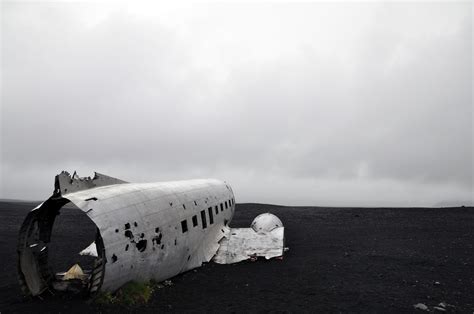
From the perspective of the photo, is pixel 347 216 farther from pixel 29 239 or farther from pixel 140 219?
pixel 29 239

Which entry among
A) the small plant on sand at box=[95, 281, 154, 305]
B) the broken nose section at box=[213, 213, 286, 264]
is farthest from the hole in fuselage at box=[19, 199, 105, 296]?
the broken nose section at box=[213, 213, 286, 264]

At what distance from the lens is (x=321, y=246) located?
77.6 ft

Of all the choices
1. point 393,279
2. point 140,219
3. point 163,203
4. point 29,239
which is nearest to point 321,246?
point 393,279

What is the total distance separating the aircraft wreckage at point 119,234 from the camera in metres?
11.6

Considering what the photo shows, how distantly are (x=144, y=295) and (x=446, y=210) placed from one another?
134 feet

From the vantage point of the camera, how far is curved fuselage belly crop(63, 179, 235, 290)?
11.6m

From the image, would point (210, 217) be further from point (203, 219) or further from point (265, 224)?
point (265, 224)

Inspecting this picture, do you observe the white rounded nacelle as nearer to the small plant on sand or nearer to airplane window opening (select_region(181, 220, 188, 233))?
airplane window opening (select_region(181, 220, 188, 233))

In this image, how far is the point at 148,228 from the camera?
13.0m

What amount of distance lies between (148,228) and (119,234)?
1435 millimetres

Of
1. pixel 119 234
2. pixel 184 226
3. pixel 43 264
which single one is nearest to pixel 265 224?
pixel 184 226

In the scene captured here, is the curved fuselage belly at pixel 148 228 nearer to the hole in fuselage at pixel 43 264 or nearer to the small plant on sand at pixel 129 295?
the small plant on sand at pixel 129 295

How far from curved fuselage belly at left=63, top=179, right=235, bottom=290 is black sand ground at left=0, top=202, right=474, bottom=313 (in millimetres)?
1061

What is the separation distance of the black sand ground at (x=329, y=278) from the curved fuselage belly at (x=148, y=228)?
1061 mm
